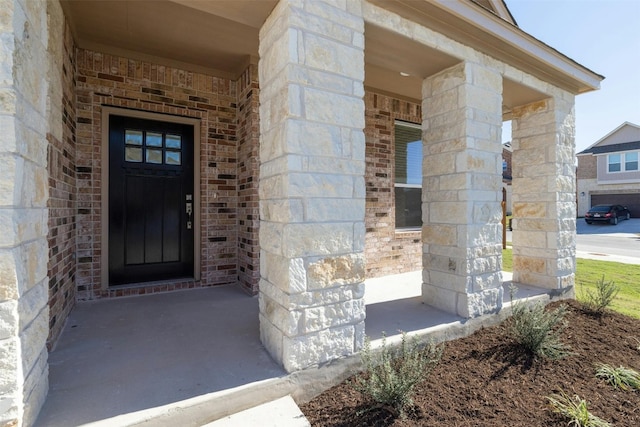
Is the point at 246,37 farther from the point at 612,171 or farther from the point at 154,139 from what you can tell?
the point at 612,171

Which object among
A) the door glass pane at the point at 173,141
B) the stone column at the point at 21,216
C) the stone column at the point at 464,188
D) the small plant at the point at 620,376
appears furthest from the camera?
the door glass pane at the point at 173,141

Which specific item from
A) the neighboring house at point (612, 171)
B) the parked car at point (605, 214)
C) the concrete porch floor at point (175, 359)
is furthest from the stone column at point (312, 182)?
the neighboring house at point (612, 171)

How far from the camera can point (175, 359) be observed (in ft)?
7.59

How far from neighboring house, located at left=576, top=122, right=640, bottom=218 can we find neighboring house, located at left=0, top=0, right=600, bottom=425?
24.2m

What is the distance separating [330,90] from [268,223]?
105 cm

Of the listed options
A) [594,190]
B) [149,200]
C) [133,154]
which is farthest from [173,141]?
[594,190]

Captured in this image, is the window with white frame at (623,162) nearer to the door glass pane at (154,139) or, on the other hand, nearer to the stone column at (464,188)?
the stone column at (464,188)

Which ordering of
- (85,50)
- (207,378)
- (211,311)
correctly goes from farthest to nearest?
(85,50) → (211,311) → (207,378)

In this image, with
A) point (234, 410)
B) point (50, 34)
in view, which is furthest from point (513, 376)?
point (50, 34)

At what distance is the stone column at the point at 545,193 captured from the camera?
13.6ft

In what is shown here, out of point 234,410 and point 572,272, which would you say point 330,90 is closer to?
point 234,410

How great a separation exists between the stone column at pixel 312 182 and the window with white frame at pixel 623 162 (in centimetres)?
2787

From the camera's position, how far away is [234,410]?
190 cm

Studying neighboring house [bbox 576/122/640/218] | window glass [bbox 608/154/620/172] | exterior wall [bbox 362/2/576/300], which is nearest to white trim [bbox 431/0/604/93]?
exterior wall [bbox 362/2/576/300]
